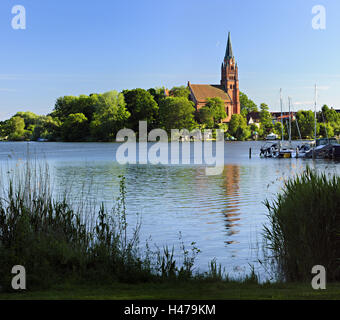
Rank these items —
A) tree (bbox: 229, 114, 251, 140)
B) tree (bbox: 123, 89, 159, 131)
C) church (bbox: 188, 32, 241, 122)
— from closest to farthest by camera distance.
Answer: tree (bbox: 123, 89, 159, 131)
tree (bbox: 229, 114, 251, 140)
church (bbox: 188, 32, 241, 122)

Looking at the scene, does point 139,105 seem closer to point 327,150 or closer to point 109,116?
point 109,116

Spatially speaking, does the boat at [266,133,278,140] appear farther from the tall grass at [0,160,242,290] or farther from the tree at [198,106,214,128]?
the tall grass at [0,160,242,290]

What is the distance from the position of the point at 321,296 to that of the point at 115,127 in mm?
119361

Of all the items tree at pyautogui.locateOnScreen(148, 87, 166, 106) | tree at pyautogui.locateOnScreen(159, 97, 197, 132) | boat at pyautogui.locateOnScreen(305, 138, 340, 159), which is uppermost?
tree at pyautogui.locateOnScreen(148, 87, 166, 106)

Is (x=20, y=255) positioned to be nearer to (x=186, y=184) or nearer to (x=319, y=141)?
(x=186, y=184)

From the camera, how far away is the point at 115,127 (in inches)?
4850

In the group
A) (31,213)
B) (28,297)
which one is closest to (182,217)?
(31,213)

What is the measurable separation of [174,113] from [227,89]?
64.6m

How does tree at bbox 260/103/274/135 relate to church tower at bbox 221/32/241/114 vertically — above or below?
below

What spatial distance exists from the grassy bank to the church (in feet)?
558

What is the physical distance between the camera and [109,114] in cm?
12075

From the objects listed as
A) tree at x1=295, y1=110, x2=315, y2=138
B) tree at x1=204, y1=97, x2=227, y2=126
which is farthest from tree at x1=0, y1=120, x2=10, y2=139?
tree at x1=295, y1=110, x2=315, y2=138

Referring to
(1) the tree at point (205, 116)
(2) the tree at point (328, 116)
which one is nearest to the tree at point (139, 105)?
(1) the tree at point (205, 116)

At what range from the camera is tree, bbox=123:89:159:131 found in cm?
12600
